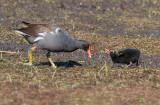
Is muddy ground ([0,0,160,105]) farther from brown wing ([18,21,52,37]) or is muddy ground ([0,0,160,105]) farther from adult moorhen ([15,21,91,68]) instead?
brown wing ([18,21,52,37])

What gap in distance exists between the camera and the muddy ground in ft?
19.0

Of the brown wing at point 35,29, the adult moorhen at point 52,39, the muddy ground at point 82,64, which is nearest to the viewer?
the muddy ground at point 82,64

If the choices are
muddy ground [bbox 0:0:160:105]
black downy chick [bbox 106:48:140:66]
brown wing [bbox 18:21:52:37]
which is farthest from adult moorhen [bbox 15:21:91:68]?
black downy chick [bbox 106:48:140:66]

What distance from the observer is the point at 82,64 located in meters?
8.77

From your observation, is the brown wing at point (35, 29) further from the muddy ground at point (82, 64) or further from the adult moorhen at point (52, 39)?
the muddy ground at point (82, 64)

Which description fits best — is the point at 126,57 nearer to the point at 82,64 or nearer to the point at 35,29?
the point at 82,64

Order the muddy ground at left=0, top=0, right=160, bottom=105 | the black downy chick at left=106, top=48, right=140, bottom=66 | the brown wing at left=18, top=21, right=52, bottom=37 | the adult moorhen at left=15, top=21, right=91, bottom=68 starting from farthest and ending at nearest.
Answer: the black downy chick at left=106, top=48, right=140, bottom=66, the brown wing at left=18, top=21, right=52, bottom=37, the adult moorhen at left=15, top=21, right=91, bottom=68, the muddy ground at left=0, top=0, right=160, bottom=105

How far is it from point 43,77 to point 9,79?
648 millimetres

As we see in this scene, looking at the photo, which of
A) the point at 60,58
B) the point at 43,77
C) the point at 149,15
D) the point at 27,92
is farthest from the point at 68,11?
the point at 27,92

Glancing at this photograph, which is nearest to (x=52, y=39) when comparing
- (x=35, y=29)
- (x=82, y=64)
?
(x=35, y=29)

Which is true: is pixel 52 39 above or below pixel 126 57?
above

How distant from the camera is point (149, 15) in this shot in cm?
1752

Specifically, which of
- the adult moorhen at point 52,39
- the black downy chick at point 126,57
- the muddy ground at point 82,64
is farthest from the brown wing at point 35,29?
the black downy chick at point 126,57

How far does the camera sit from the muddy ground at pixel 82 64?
5.79 meters
